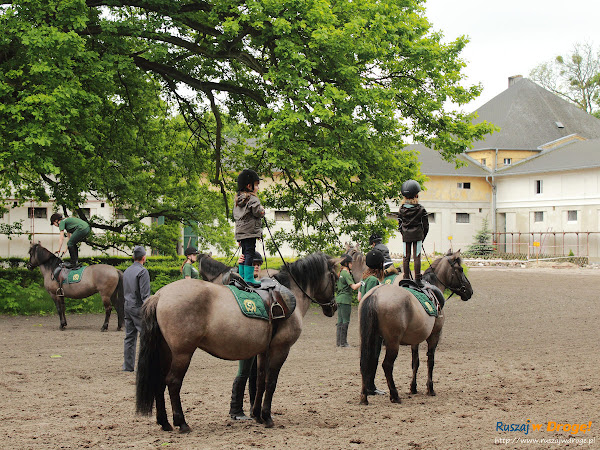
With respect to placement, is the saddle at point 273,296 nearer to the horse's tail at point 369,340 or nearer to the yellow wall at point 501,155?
the horse's tail at point 369,340

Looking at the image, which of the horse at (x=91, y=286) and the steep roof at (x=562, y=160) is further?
the steep roof at (x=562, y=160)

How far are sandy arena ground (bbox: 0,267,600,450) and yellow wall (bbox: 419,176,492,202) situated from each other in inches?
1348

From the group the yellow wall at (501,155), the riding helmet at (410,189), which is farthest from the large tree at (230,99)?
the yellow wall at (501,155)

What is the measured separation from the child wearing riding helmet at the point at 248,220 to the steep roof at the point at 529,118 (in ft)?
155

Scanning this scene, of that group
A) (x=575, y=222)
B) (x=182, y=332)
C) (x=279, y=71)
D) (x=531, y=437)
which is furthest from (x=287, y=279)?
(x=575, y=222)

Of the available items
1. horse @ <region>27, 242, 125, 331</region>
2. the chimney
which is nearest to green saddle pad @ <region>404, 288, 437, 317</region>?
horse @ <region>27, 242, 125, 331</region>

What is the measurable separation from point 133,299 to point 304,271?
11.8ft

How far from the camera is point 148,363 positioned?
6309 mm

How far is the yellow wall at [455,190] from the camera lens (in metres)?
49.2

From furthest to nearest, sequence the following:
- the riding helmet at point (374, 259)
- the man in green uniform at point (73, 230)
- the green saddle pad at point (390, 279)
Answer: the man in green uniform at point (73, 230), the green saddle pad at point (390, 279), the riding helmet at point (374, 259)

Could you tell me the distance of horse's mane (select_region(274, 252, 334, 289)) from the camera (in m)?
7.51

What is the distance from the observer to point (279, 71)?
14992mm

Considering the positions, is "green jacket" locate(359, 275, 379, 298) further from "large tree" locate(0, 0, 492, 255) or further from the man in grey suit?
"large tree" locate(0, 0, 492, 255)

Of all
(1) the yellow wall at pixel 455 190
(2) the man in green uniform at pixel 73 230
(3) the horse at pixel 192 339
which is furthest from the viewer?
(1) the yellow wall at pixel 455 190
